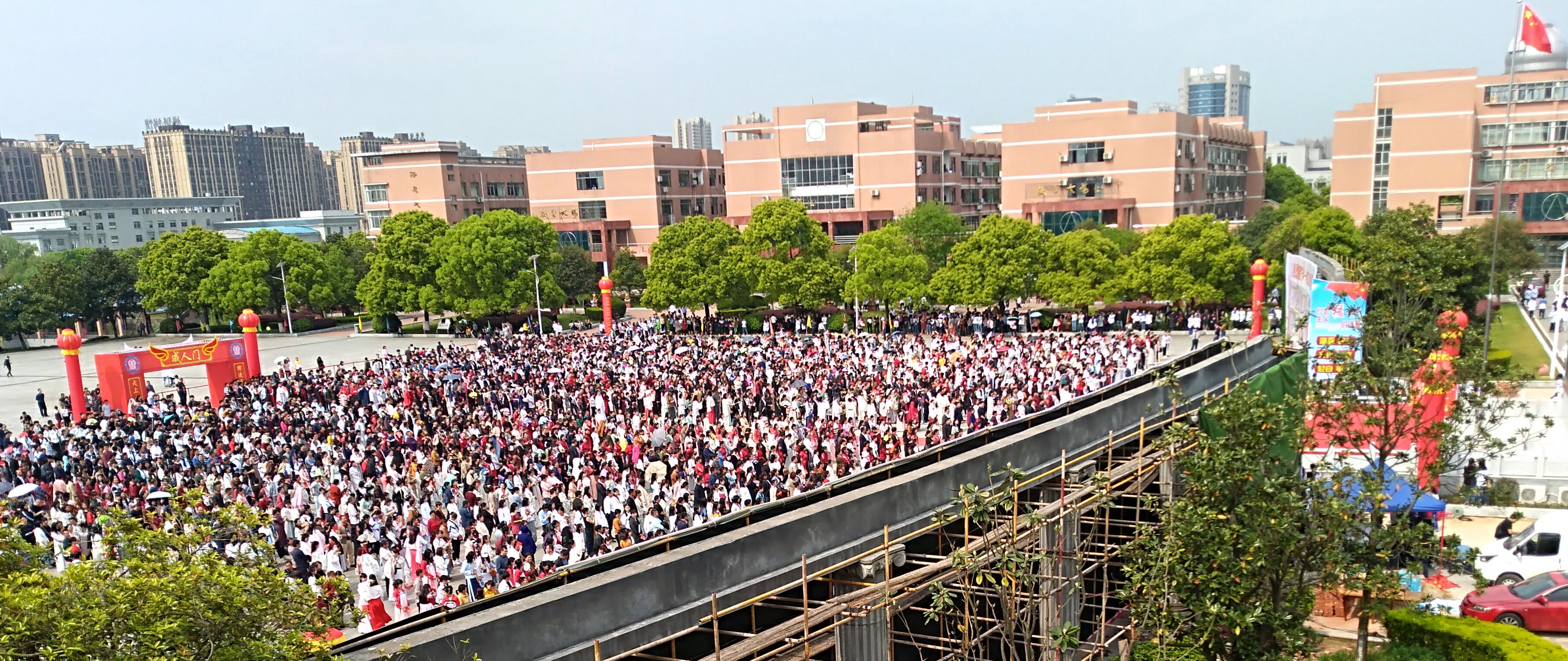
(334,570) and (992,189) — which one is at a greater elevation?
(992,189)

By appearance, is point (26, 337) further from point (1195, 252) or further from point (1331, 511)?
point (1331, 511)

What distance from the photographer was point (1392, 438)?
10.5 m

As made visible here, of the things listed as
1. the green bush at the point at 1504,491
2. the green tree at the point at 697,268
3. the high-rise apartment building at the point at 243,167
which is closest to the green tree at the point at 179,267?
the green tree at the point at 697,268

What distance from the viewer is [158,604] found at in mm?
4582

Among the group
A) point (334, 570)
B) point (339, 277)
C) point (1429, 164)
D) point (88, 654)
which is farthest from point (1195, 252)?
point (339, 277)

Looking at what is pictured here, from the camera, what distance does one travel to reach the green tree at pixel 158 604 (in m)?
4.46

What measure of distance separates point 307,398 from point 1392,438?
21.2 m

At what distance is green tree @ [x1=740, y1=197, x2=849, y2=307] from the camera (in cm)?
3675

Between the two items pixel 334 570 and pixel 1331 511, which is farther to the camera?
pixel 334 570

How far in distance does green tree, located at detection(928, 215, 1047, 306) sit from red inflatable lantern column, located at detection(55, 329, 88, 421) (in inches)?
1010

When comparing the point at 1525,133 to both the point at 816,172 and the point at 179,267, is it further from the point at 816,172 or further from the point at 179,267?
the point at 179,267

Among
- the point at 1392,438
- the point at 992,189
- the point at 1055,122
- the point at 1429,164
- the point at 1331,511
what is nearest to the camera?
the point at 1331,511

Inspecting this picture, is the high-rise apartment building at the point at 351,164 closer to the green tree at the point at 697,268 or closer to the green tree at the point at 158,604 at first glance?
the green tree at the point at 697,268

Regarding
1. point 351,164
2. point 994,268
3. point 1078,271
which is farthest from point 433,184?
point 351,164
